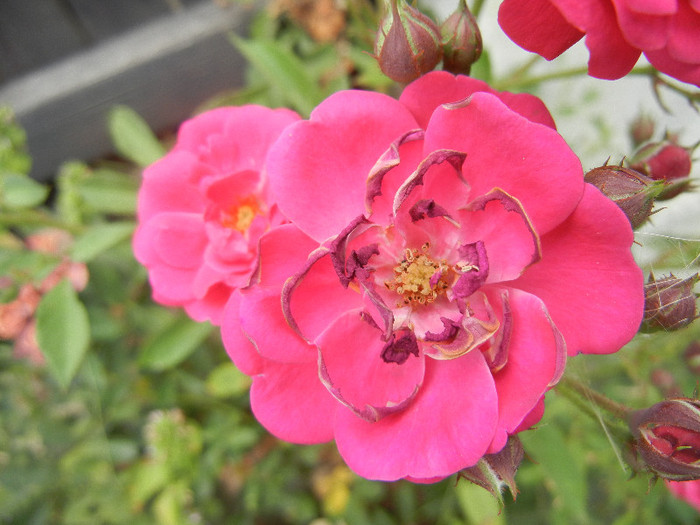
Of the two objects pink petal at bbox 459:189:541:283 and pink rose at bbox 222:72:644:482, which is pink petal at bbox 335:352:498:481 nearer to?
pink rose at bbox 222:72:644:482

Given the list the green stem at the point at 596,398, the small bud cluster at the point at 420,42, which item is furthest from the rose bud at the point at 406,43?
the green stem at the point at 596,398

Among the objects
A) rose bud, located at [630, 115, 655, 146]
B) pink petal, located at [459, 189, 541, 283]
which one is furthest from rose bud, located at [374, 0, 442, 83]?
rose bud, located at [630, 115, 655, 146]

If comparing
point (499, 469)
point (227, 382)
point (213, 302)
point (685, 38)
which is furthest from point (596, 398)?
Result: point (227, 382)

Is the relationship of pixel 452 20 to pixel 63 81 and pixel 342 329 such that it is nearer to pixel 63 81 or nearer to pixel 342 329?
pixel 342 329

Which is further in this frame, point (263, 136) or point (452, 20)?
point (263, 136)

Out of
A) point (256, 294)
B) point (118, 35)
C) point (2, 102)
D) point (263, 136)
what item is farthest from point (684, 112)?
point (2, 102)

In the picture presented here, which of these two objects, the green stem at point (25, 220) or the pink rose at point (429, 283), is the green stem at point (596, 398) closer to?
the pink rose at point (429, 283)
